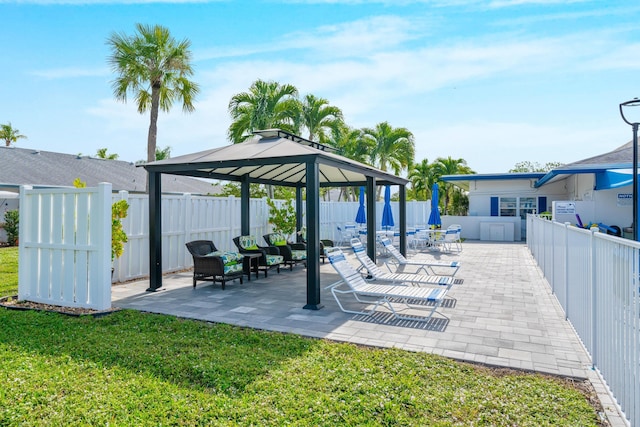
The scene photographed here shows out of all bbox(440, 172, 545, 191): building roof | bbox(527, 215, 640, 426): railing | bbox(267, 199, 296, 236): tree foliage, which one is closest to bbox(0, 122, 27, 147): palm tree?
bbox(267, 199, 296, 236): tree foliage

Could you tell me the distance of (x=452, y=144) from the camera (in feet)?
106

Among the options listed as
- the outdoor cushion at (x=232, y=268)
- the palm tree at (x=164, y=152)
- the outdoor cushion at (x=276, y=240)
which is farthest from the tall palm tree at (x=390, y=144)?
the palm tree at (x=164, y=152)

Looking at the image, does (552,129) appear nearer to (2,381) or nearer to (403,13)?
(403,13)

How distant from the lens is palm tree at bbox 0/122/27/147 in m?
32.7

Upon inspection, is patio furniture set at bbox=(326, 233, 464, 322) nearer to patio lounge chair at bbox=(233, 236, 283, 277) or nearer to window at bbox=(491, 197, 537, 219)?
patio lounge chair at bbox=(233, 236, 283, 277)

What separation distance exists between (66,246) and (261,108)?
1312cm

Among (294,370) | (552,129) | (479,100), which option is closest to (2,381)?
(294,370)

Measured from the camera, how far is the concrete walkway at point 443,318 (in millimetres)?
4465

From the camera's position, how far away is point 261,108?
18438 mm

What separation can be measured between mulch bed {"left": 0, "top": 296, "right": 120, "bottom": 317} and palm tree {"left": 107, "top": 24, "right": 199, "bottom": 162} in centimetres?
905

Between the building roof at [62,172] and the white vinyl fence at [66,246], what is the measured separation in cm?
1260

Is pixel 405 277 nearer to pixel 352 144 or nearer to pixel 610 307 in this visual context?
pixel 610 307

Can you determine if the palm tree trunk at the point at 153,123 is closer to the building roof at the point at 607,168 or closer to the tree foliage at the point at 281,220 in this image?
the tree foliage at the point at 281,220

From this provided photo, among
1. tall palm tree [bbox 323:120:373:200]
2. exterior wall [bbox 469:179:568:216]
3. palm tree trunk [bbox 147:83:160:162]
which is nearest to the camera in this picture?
palm tree trunk [bbox 147:83:160:162]
